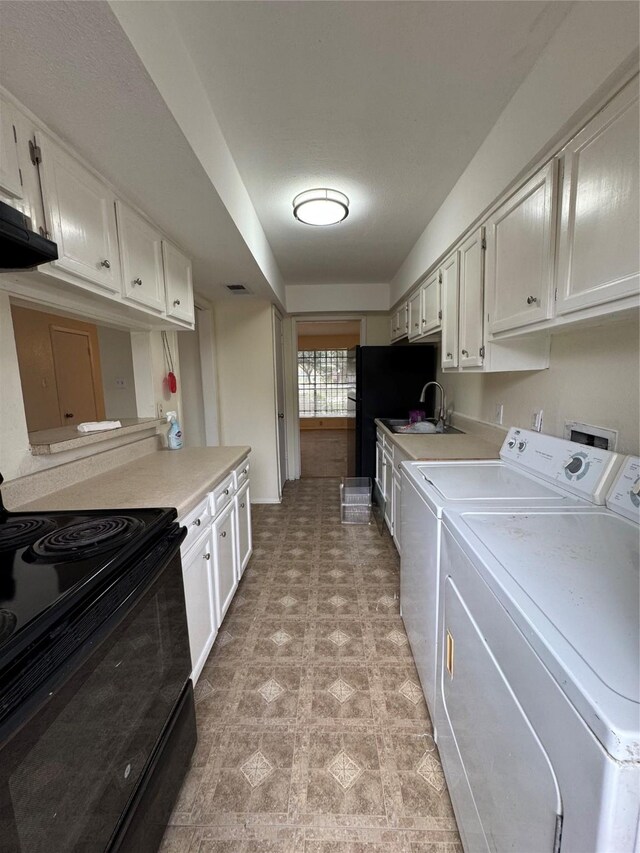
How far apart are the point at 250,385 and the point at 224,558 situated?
2236 mm

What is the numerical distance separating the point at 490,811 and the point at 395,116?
2.32 meters

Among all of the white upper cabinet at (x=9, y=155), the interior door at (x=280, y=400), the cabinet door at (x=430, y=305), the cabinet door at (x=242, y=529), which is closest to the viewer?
the white upper cabinet at (x=9, y=155)

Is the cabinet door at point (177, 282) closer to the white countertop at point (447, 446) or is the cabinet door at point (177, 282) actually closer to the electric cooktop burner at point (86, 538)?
the electric cooktop burner at point (86, 538)

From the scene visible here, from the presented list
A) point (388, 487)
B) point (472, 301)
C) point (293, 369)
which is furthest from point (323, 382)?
point (472, 301)

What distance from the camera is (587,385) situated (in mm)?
1460

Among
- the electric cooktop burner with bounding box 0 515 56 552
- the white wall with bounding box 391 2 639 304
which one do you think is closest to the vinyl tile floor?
the electric cooktop burner with bounding box 0 515 56 552

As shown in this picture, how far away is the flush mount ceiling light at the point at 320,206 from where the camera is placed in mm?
2127

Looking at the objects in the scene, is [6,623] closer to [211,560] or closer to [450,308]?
[211,560]

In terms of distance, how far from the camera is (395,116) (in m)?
1.53

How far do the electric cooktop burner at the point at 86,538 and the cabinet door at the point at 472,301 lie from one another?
1759 millimetres

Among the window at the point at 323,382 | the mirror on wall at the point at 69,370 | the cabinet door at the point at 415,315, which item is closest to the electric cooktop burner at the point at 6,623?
the mirror on wall at the point at 69,370

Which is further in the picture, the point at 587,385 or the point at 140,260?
the point at 140,260

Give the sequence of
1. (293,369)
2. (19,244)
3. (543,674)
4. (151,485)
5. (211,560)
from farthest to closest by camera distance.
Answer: (293,369), (211,560), (151,485), (19,244), (543,674)

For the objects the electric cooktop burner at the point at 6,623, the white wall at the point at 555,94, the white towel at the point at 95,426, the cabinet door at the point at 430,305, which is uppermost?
the white wall at the point at 555,94
